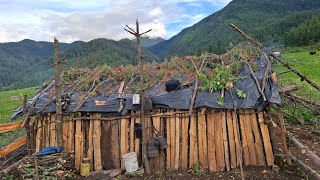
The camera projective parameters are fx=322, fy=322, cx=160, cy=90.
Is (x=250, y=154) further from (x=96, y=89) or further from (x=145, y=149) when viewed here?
(x=96, y=89)

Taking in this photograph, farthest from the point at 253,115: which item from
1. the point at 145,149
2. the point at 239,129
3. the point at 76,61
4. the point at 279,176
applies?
the point at 76,61

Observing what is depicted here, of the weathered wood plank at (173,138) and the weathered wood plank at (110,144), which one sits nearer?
the weathered wood plank at (173,138)

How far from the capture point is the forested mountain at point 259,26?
75.6 m

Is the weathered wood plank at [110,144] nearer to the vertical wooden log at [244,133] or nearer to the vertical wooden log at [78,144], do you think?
the vertical wooden log at [78,144]

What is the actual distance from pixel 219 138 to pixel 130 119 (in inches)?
108

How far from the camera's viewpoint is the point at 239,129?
9336 millimetres

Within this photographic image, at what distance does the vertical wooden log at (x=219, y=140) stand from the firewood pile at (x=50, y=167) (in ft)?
14.3

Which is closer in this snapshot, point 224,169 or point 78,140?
point 224,169

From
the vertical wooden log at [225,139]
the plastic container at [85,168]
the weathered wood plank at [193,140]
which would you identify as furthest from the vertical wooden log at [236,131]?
the plastic container at [85,168]

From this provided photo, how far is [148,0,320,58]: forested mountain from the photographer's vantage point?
75625mm

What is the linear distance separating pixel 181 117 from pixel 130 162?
6.58ft

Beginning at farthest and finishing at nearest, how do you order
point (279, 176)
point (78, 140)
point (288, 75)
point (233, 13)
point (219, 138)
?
1. point (233, 13)
2. point (288, 75)
3. point (78, 140)
4. point (219, 138)
5. point (279, 176)

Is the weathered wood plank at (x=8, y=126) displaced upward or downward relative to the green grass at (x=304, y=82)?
downward

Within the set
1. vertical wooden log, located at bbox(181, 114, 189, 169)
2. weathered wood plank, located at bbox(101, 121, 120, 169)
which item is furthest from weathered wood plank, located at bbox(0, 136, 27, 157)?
vertical wooden log, located at bbox(181, 114, 189, 169)
